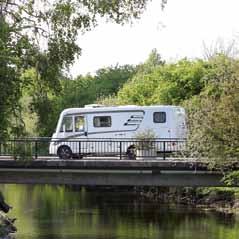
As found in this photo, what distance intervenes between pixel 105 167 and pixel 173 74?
31.8 m

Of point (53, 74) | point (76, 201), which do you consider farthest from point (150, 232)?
point (76, 201)

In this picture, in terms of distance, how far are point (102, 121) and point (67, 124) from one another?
1922 millimetres

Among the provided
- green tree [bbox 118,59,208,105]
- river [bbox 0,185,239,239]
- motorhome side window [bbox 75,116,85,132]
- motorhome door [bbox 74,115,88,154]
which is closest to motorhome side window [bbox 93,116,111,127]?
motorhome door [bbox 74,115,88,154]

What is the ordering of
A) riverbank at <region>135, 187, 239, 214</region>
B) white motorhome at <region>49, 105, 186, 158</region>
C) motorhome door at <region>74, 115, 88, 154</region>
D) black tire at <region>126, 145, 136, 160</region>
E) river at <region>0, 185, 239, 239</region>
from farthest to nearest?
riverbank at <region>135, 187, 239, 214</region> < motorhome door at <region>74, 115, 88, 154</region> < white motorhome at <region>49, 105, 186, 158</region> < black tire at <region>126, 145, 136, 160</region> < river at <region>0, 185, 239, 239</region>

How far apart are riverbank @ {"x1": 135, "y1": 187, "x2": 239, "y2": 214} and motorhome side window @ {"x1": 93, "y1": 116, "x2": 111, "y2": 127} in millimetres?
8526

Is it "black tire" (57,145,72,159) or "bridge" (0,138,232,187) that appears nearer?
Answer: "bridge" (0,138,232,187)

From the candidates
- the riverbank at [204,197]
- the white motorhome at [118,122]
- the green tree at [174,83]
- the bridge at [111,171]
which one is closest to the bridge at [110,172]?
the bridge at [111,171]

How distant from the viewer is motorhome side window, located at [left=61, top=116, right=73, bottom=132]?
4353cm

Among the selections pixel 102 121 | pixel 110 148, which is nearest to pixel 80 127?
pixel 102 121

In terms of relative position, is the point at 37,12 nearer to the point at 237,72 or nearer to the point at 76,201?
the point at 237,72

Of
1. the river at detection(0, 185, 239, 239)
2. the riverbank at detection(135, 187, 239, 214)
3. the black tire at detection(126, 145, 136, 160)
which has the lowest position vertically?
the river at detection(0, 185, 239, 239)

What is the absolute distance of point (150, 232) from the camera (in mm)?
36406

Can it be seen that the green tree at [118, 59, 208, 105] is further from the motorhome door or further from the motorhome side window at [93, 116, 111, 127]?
the motorhome door

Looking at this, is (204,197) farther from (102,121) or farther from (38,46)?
(38,46)
